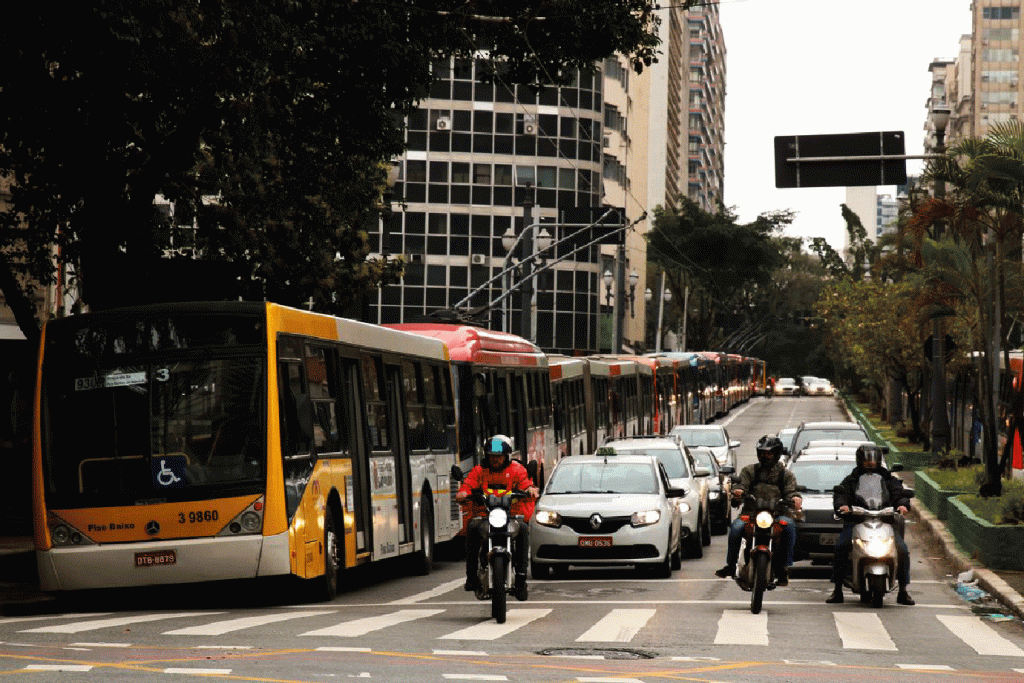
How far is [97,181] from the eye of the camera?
21766mm

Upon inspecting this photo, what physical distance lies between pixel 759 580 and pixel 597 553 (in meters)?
4.69

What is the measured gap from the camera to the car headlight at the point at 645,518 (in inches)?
821

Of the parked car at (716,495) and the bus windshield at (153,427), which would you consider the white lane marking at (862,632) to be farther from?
the parked car at (716,495)

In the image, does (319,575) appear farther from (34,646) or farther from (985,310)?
(985,310)

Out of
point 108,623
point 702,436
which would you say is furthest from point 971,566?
point 702,436

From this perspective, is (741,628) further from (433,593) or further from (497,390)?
(497,390)

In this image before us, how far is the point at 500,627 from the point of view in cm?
1486

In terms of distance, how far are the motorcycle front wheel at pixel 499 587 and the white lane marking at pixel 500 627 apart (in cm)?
9

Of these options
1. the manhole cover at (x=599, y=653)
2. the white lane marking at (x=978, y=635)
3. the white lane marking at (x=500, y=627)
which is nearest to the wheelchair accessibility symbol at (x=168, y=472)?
the white lane marking at (x=500, y=627)

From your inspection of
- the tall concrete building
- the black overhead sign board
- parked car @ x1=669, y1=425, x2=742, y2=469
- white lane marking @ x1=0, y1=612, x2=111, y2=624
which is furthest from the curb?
the tall concrete building

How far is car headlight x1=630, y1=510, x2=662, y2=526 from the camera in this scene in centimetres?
2086

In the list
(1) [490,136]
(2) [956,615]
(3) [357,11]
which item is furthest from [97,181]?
(1) [490,136]

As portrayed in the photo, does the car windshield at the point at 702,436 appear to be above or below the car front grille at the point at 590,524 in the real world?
above

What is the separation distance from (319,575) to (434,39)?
788cm
